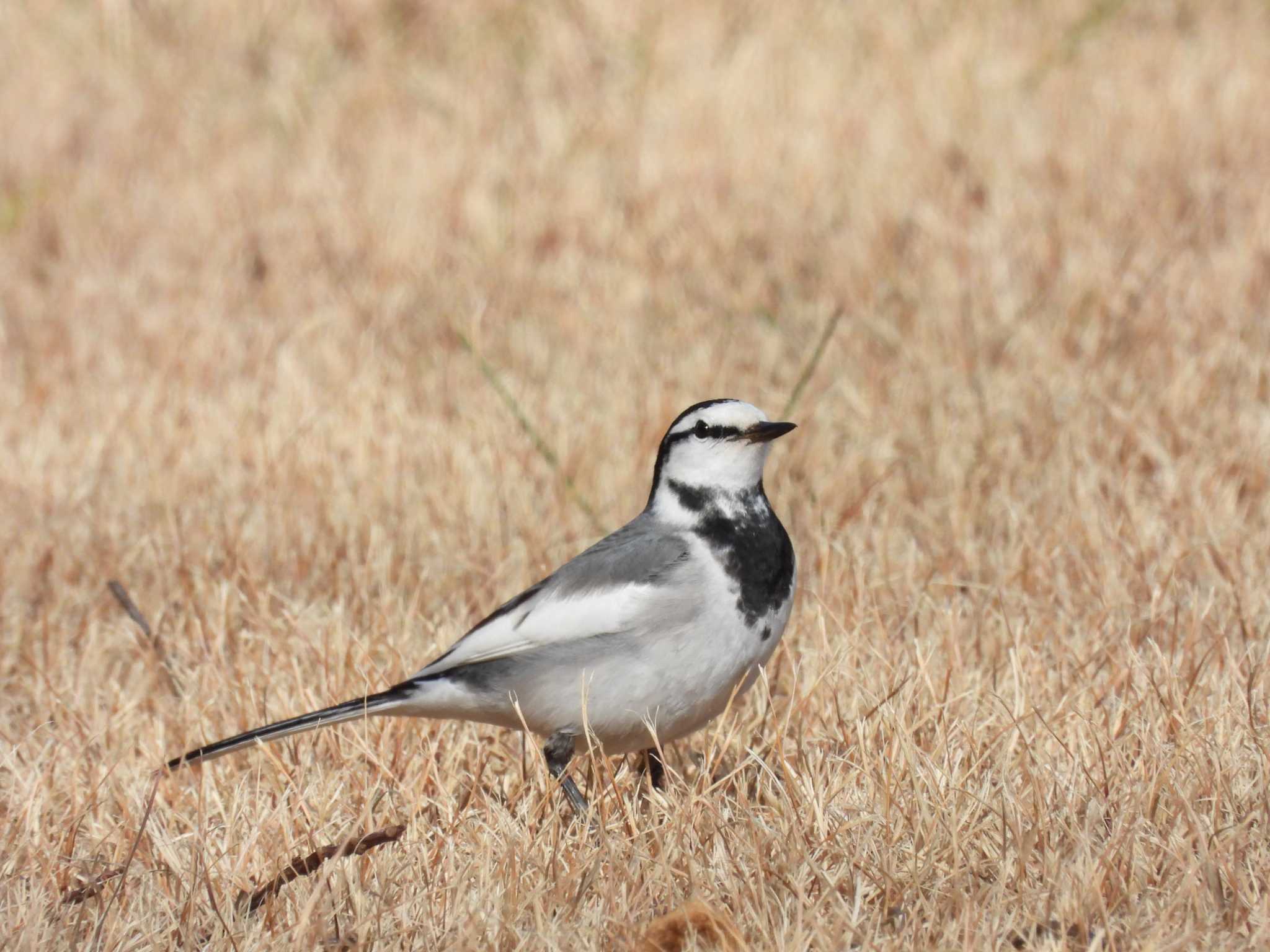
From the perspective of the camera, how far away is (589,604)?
3760 millimetres

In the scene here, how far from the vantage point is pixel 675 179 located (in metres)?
8.07

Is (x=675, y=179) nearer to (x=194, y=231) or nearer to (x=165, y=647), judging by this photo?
(x=194, y=231)

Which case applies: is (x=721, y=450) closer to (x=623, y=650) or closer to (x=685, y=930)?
(x=623, y=650)

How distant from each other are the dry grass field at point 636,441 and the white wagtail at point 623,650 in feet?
0.47

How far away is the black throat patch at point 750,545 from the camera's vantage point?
12.3 feet

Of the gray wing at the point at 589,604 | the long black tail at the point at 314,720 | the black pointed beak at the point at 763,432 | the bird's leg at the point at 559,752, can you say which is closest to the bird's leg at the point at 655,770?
the bird's leg at the point at 559,752

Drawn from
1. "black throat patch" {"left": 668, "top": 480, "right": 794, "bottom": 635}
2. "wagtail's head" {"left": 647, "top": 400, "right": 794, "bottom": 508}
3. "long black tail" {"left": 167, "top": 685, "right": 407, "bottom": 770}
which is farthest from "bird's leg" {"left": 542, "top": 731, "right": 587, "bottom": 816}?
"wagtail's head" {"left": 647, "top": 400, "right": 794, "bottom": 508}

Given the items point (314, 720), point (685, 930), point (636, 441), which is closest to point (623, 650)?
point (314, 720)

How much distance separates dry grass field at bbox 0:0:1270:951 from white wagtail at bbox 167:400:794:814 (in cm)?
14

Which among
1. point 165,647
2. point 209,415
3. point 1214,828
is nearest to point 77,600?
point 165,647

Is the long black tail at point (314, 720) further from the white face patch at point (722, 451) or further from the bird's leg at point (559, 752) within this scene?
the white face patch at point (722, 451)

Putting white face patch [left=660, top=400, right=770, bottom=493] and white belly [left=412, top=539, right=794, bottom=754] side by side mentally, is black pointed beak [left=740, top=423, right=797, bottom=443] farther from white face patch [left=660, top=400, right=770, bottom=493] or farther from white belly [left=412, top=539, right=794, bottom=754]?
white belly [left=412, top=539, right=794, bottom=754]

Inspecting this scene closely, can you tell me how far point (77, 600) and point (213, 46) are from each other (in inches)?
210

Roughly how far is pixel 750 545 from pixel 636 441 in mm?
2061
